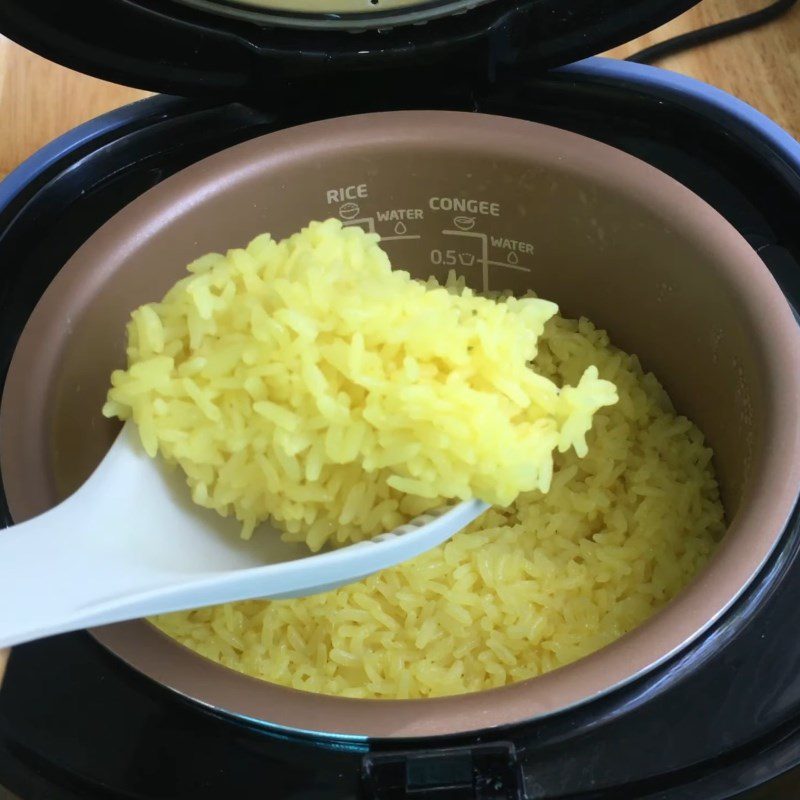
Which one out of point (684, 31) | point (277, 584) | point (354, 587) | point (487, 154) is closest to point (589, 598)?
point (354, 587)

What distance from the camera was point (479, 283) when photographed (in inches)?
40.5

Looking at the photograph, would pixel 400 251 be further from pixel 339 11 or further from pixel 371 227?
pixel 339 11

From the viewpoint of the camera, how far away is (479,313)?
2.31ft

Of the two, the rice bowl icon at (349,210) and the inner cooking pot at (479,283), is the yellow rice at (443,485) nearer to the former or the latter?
the inner cooking pot at (479,283)

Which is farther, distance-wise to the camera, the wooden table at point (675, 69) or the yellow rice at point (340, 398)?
the wooden table at point (675, 69)

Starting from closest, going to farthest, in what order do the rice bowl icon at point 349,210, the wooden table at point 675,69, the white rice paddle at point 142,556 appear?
the white rice paddle at point 142,556 → the rice bowl icon at point 349,210 → the wooden table at point 675,69

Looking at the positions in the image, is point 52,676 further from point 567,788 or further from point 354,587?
point 567,788

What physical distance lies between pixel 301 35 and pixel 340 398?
17.1 inches

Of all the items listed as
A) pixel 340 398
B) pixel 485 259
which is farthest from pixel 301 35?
pixel 340 398

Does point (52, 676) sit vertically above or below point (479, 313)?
below

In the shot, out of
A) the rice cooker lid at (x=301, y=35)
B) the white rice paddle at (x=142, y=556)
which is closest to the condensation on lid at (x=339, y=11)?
the rice cooker lid at (x=301, y=35)

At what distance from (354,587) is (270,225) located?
0.40 metres

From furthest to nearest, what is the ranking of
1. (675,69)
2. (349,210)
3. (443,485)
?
1. (675,69)
2. (349,210)
3. (443,485)

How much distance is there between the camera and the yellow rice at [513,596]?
78cm
